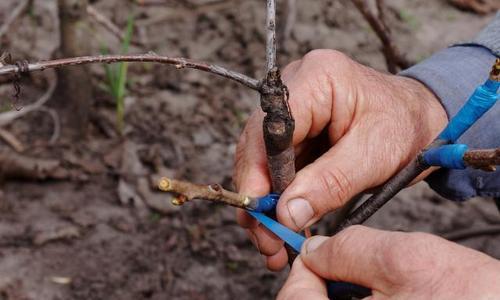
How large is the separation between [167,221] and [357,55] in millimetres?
1499

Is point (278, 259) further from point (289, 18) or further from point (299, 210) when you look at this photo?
point (289, 18)

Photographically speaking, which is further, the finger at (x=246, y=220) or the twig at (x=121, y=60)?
the finger at (x=246, y=220)

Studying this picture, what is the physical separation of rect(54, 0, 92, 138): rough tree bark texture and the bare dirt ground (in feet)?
0.26

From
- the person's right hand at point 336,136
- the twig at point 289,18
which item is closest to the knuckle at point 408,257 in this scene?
the person's right hand at point 336,136

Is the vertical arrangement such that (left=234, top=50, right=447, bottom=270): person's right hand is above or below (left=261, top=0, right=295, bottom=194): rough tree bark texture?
below

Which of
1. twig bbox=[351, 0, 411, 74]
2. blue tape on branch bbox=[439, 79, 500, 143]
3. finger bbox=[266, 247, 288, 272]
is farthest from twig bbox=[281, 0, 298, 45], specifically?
blue tape on branch bbox=[439, 79, 500, 143]

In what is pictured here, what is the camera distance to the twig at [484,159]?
0.93 meters

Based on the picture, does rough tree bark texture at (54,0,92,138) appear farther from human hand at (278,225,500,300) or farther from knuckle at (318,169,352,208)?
human hand at (278,225,500,300)

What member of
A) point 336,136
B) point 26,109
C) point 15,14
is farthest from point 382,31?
point 15,14

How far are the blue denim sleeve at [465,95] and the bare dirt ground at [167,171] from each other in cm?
82

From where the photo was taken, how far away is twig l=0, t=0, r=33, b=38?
2.69 m

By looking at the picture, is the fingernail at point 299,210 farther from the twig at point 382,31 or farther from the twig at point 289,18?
the twig at point 289,18

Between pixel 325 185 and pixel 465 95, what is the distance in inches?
19.8

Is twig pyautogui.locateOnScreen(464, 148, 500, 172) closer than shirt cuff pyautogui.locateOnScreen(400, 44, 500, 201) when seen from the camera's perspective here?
Yes
